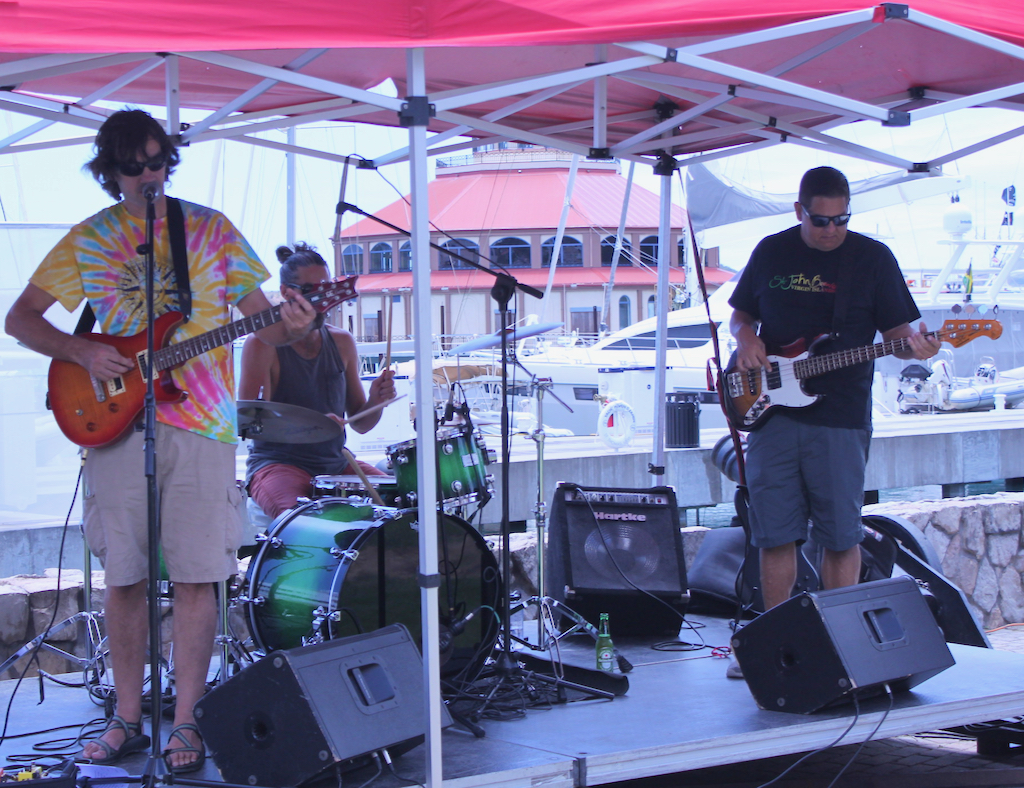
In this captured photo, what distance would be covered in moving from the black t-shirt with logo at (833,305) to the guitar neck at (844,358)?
5cm

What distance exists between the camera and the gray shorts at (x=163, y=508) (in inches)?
118

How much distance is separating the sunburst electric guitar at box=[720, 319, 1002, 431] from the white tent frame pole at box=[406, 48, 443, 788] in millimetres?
1494

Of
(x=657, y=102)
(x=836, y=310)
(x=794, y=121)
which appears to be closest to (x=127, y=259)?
(x=836, y=310)

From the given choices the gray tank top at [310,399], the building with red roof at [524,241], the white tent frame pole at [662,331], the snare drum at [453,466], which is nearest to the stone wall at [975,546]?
the white tent frame pole at [662,331]

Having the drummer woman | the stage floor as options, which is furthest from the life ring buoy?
the stage floor

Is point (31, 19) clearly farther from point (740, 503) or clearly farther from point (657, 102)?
point (740, 503)

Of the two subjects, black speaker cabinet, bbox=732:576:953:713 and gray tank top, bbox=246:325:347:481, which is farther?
gray tank top, bbox=246:325:347:481

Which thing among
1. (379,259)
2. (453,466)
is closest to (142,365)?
(453,466)

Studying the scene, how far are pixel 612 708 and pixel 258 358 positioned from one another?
6.31 ft

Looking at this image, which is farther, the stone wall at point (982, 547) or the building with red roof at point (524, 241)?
the building with red roof at point (524, 241)

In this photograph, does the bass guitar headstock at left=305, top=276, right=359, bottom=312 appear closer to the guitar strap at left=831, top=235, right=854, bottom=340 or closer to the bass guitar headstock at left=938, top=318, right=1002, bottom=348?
the guitar strap at left=831, top=235, right=854, bottom=340

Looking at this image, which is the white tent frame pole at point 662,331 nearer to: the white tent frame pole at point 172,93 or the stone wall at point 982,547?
the white tent frame pole at point 172,93

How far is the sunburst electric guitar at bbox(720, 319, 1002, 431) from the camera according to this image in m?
3.75

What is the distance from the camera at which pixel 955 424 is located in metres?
13.9
